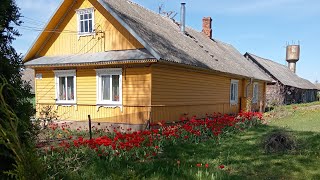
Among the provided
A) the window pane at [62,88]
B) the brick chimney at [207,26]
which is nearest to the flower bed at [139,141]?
the window pane at [62,88]

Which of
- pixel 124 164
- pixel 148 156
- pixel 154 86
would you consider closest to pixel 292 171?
pixel 148 156

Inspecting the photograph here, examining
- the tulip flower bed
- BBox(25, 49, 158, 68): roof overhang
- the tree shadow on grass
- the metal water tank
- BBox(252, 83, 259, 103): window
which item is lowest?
the tree shadow on grass

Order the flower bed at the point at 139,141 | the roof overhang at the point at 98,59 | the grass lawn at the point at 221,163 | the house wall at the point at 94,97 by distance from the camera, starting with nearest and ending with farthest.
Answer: the grass lawn at the point at 221,163
the flower bed at the point at 139,141
the roof overhang at the point at 98,59
the house wall at the point at 94,97

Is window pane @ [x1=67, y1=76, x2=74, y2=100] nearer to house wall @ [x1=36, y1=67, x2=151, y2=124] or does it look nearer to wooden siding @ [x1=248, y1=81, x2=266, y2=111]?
house wall @ [x1=36, y1=67, x2=151, y2=124]

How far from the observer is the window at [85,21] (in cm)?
1484

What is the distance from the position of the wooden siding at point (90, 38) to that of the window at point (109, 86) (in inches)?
44.6

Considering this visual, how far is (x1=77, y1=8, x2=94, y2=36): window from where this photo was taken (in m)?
14.8

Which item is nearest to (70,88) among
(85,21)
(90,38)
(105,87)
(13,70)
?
(105,87)

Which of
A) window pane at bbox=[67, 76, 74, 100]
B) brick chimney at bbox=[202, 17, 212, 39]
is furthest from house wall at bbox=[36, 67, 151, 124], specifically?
brick chimney at bbox=[202, 17, 212, 39]

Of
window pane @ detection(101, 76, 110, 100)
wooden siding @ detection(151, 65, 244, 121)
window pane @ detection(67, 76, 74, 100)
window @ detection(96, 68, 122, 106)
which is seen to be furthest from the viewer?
window pane @ detection(67, 76, 74, 100)

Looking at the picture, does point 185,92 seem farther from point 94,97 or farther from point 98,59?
point 98,59

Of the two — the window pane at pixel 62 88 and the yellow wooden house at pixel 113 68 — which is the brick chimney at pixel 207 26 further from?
the window pane at pixel 62 88

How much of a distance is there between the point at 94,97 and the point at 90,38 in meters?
2.92

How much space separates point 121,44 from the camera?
13.9m
